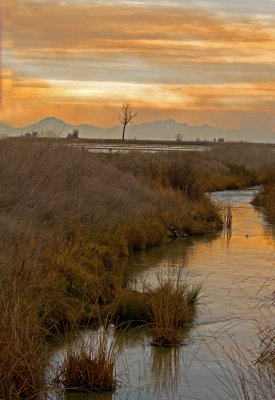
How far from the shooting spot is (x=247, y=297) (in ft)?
36.1

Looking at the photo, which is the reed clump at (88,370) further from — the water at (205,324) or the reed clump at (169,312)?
the reed clump at (169,312)

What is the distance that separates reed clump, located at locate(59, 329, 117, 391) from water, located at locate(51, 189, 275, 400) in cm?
10

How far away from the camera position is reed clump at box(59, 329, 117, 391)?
7.02 meters

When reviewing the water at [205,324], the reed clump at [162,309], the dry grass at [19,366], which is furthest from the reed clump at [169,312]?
the dry grass at [19,366]

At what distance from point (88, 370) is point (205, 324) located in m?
2.86

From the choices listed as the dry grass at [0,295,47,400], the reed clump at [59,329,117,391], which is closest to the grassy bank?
the dry grass at [0,295,47,400]

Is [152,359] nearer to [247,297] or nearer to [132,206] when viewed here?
[247,297]

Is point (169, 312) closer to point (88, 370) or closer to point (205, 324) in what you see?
point (205, 324)

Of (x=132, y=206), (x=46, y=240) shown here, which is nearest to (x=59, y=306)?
(x=46, y=240)

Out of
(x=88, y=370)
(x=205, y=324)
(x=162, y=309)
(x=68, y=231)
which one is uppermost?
(x=68, y=231)

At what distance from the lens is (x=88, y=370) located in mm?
7047

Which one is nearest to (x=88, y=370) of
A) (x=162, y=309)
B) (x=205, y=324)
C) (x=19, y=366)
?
(x=19, y=366)

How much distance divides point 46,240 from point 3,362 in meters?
5.04

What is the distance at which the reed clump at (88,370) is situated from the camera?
23.0 feet
